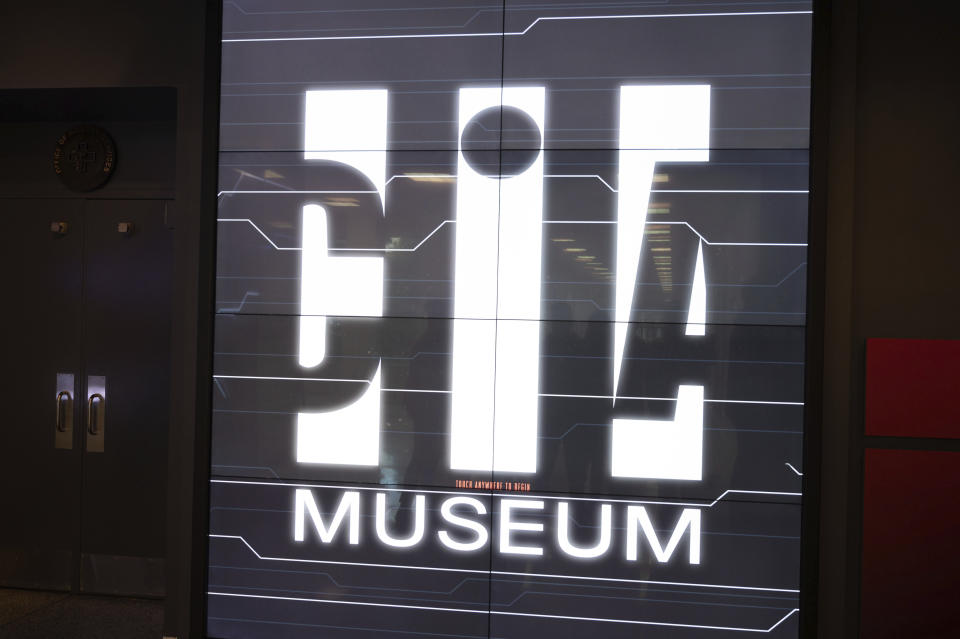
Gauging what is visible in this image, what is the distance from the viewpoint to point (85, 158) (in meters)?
4.27

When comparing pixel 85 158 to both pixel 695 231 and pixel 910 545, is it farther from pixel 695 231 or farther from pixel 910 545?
pixel 910 545

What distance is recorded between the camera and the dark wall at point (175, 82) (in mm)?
3303

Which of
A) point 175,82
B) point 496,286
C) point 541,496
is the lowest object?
point 541,496

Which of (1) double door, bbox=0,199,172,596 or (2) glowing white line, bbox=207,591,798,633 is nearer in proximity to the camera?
(2) glowing white line, bbox=207,591,798,633

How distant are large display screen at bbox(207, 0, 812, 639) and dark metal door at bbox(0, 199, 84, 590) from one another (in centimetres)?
151

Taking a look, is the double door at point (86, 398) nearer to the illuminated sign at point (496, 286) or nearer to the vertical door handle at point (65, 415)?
the vertical door handle at point (65, 415)

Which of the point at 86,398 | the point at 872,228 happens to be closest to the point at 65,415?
the point at 86,398

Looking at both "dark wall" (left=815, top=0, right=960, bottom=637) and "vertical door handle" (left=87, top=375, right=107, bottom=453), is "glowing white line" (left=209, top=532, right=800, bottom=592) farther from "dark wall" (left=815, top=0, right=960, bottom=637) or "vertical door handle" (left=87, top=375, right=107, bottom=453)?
"vertical door handle" (left=87, top=375, right=107, bottom=453)

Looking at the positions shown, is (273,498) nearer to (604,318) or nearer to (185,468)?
(185,468)

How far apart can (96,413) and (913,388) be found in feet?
13.2

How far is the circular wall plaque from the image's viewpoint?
4.24 metres

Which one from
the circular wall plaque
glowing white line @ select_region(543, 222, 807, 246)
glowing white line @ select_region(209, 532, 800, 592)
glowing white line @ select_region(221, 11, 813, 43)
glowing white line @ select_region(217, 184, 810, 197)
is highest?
glowing white line @ select_region(221, 11, 813, 43)

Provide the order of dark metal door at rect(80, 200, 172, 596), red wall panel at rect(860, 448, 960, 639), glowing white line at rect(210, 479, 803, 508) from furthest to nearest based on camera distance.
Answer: dark metal door at rect(80, 200, 172, 596)
glowing white line at rect(210, 479, 803, 508)
red wall panel at rect(860, 448, 960, 639)

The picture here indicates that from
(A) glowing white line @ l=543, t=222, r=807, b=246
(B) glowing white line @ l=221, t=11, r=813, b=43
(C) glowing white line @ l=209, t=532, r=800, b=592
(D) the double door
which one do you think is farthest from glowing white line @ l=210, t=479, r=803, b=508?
(B) glowing white line @ l=221, t=11, r=813, b=43
